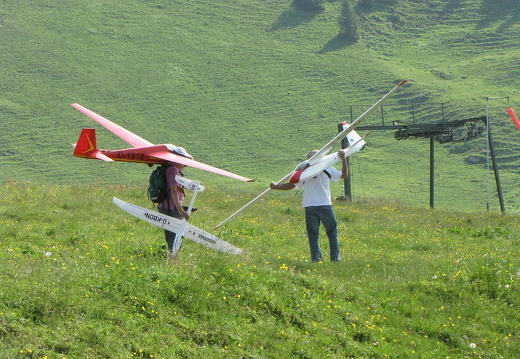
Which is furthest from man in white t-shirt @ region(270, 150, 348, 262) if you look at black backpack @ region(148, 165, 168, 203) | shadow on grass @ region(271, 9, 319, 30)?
shadow on grass @ region(271, 9, 319, 30)

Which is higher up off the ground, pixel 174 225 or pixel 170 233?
pixel 174 225

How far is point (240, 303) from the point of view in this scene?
9.68 meters

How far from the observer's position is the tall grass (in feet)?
27.1

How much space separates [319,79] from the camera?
105m

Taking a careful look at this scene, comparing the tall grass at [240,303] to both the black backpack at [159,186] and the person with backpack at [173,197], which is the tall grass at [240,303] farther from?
the black backpack at [159,186]

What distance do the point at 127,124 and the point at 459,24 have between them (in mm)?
68526

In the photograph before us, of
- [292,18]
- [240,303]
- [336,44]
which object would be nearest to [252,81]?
[336,44]

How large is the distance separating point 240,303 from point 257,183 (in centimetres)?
5933

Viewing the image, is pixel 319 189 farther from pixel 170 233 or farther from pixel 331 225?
pixel 170 233

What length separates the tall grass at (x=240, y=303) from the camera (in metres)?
8.27

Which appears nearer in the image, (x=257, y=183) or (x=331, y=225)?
(x=331, y=225)

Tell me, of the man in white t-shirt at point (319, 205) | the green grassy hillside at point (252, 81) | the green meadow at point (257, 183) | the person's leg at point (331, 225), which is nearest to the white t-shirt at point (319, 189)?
the man in white t-shirt at point (319, 205)

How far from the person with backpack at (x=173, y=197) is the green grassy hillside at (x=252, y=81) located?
2160 inches

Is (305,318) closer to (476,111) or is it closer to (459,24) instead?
(476,111)
